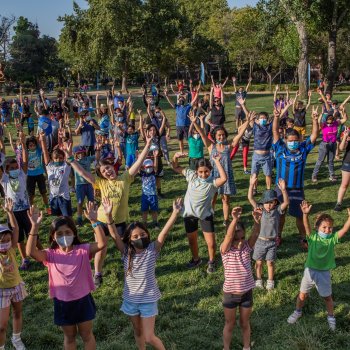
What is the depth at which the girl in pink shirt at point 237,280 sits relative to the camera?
4.61 metres

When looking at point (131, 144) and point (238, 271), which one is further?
point (131, 144)

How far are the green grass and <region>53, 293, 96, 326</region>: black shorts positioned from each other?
2.74 feet

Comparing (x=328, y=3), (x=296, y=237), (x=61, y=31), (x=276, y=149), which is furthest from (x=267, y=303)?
(x=61, y=31)

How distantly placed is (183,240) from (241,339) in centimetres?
298

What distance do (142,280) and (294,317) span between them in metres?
2.04

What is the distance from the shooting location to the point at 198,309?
5.68m

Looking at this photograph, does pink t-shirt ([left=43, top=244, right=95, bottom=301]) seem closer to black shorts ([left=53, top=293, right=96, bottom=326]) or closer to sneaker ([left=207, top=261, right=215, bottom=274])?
black shorts ([left=53, top=293, right=96, bottom=326])

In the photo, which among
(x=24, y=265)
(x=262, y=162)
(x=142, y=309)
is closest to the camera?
(x=142, y=309)

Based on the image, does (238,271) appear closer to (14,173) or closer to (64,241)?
(64,241)

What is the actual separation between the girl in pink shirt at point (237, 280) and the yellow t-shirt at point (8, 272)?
2.31 meters

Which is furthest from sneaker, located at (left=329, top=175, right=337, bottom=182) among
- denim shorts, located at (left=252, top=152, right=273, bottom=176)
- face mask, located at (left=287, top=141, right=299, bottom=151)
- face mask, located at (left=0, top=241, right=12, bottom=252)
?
face mask, located at (left=0, top=241, right=12, bottom=252)

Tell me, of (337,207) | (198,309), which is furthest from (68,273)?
(337,207)

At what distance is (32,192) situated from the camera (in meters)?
8.97

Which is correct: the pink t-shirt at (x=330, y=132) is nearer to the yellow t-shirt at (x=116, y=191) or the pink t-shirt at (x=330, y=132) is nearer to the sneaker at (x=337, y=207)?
the sneaker at (x=337, y=207)
